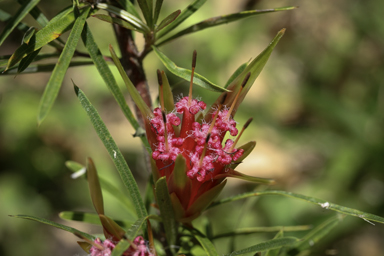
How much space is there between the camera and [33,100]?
2.54 metres

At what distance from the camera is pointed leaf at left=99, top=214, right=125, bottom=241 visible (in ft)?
2.13

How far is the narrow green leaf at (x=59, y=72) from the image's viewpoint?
0.52m

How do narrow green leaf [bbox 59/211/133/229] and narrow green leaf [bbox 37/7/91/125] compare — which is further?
narrow green leaf [bbox 59/211/133/229]

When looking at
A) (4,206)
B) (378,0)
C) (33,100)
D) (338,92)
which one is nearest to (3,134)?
(33,100)

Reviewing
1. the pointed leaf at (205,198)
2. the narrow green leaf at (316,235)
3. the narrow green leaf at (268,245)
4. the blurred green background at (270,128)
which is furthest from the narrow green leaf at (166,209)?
the blurred green background at (270,128)

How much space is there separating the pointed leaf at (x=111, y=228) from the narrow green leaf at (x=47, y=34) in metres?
0.33

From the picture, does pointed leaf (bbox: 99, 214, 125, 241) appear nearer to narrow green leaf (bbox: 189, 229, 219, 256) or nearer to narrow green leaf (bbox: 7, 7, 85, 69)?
narrow green leaf (bbox: 189, 229, 219, 256)

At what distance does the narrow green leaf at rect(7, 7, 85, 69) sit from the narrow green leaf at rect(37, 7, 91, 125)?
0.03m

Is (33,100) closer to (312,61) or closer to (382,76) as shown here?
(312,61)

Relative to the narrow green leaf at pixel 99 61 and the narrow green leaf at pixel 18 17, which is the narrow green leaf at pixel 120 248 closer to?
the narrow green leaf at pixel 99 61

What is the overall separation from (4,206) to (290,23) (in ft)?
8.78

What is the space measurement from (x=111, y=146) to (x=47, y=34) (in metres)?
0.23

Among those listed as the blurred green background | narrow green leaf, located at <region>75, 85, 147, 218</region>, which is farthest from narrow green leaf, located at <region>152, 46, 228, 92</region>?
the blurred green background

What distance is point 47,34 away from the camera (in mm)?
616
